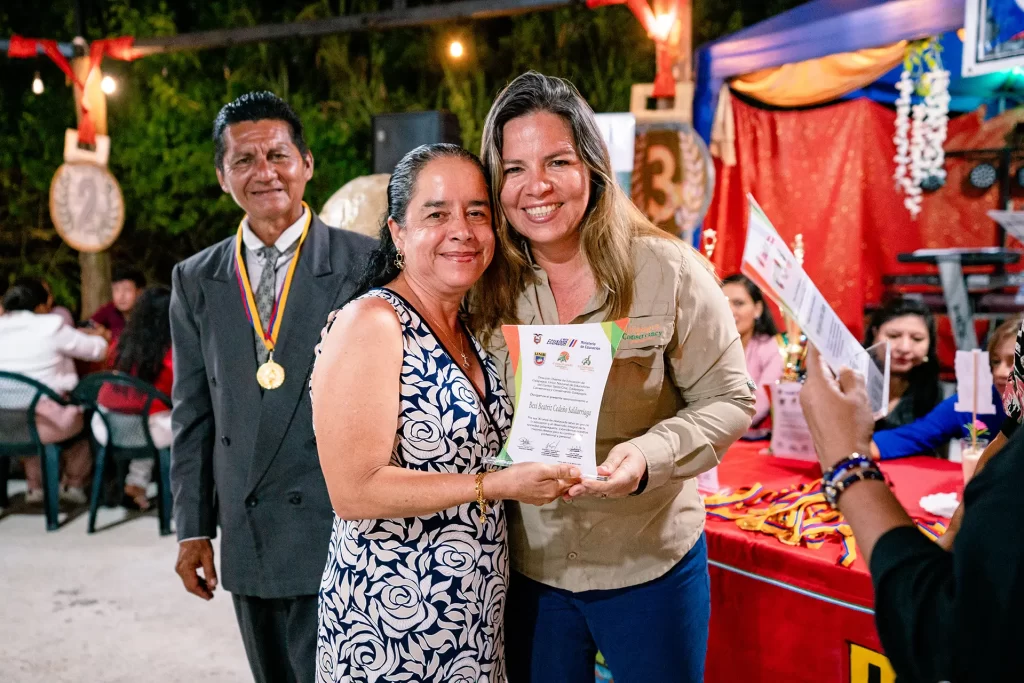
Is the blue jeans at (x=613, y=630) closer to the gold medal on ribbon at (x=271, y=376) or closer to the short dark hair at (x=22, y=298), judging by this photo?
the gold medal on ribbon at (x=271, y=376)

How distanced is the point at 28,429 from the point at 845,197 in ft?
23.0

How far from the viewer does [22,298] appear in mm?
5727

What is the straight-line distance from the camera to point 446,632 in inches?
61.6

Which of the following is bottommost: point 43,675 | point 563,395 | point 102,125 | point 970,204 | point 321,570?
point 43,675

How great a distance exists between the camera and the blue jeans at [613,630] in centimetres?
169

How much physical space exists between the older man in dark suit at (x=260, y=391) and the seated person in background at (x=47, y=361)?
12.2 ft

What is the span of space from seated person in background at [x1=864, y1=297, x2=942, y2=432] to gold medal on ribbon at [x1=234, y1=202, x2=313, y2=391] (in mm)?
2742

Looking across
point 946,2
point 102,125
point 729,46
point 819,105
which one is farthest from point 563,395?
point 102,125

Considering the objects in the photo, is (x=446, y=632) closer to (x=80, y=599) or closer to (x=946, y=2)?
(x=80, y=599)

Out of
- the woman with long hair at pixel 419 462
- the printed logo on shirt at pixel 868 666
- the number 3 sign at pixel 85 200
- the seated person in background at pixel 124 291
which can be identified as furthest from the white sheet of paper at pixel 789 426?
the number 3 sign at pixel 85 200

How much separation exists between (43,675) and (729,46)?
19.0ft

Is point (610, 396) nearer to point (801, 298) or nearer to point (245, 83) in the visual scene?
point (801, 298)

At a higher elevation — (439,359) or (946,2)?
(946,2)

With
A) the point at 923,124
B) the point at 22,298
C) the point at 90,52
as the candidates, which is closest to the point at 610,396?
the point at 22,298
